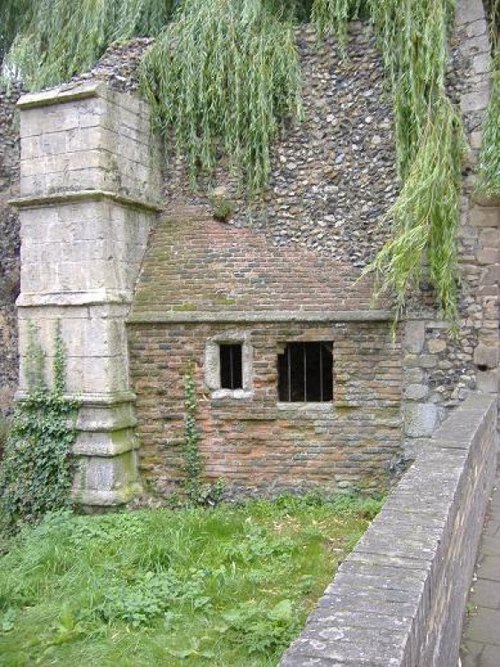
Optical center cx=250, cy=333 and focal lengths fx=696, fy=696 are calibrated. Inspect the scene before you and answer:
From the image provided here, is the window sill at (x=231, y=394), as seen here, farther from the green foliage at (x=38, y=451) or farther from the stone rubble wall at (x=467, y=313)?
the stone rubble wall at (x=467, y=313)

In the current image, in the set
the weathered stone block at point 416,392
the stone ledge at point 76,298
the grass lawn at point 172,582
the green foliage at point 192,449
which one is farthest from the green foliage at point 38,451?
the weathered stone block at point 416,392

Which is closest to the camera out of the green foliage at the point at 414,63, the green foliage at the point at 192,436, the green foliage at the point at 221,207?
the green foliage at the point at 414,63

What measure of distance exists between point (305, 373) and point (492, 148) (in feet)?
10.8

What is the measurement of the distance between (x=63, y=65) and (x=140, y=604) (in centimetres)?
863

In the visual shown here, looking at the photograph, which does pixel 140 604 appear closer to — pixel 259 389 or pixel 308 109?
pixel 259 389

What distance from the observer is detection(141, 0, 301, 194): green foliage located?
8.46 m

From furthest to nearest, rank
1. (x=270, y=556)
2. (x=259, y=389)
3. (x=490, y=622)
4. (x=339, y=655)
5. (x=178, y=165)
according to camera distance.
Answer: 1. (x=178, y=165)
2. (x=259, y=389)
3. (x=270, y=556)
4. (x=490, y=622)
5. (x=339, y=655)

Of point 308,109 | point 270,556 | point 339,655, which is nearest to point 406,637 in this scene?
point 339,655

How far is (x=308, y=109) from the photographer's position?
8.49m

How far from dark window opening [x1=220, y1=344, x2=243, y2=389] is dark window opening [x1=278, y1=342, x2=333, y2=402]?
0.50 metres

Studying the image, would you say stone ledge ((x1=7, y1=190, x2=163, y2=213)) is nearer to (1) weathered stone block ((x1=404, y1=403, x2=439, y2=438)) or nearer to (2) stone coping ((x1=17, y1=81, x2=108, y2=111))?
(2) stone coping ((x1=17, y1=81, x2=108, y2=111))

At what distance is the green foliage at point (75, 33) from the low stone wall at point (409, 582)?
821 centimetres

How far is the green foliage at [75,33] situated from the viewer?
10508 millimetres

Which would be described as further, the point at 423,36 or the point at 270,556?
the point at 423,36
